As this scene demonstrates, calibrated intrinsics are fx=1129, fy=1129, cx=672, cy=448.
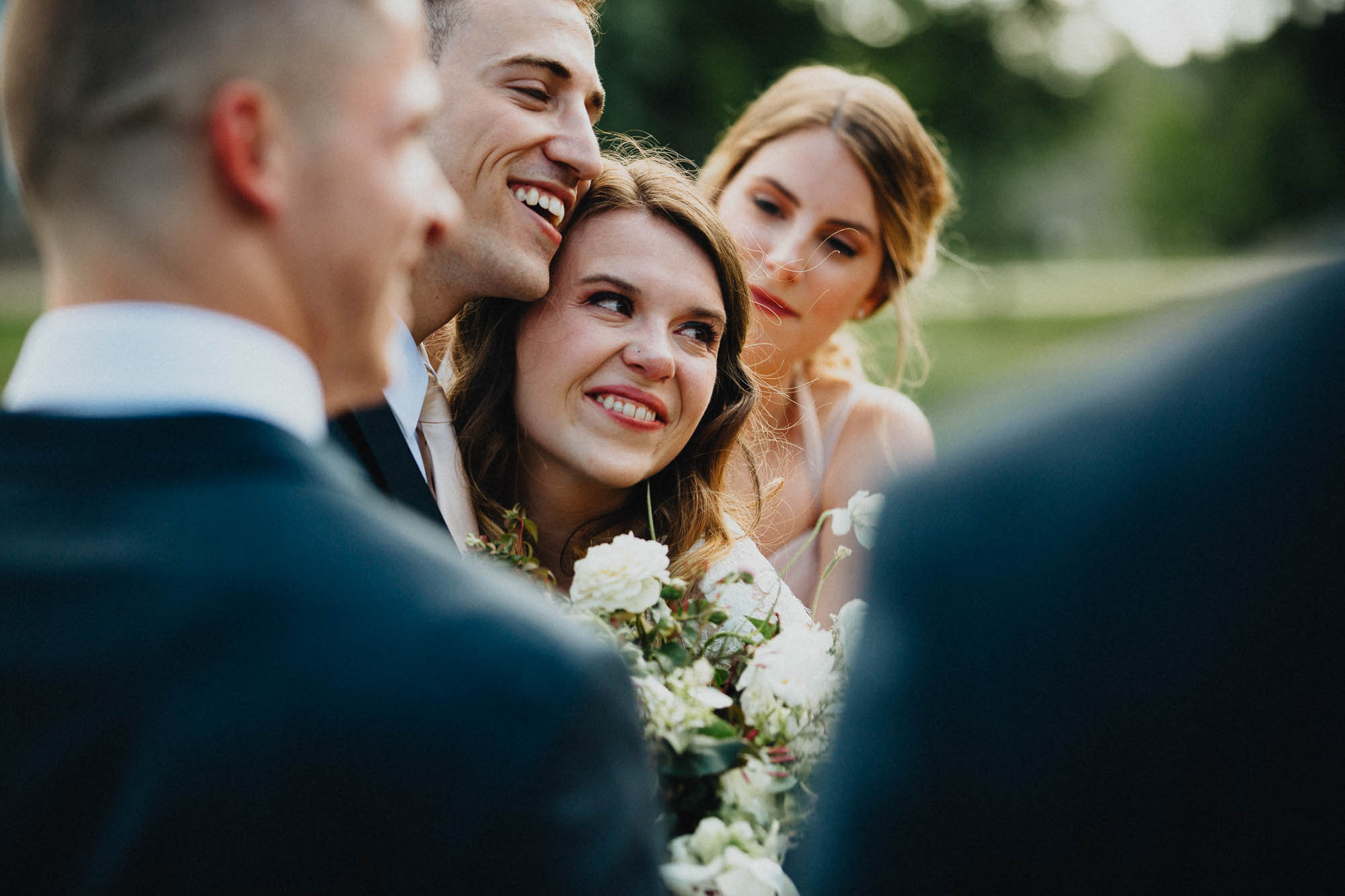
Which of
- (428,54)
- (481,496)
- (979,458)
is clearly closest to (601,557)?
(481,496)

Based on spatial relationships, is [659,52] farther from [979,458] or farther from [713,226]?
[979,458]

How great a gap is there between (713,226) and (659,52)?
21408 mm

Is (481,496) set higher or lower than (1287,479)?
lower

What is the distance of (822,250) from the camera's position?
4.93 meters

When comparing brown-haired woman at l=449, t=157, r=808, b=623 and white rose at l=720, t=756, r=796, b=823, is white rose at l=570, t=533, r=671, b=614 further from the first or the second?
brown-haired woman at l=449, t=157, r=808, b=623

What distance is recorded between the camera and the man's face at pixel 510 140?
324 cm

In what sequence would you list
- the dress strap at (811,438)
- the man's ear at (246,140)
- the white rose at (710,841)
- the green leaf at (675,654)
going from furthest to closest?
the dress strap at (811,438) < the green leaf at (675,654) < the white rose at (710,841) < the man's ear at (246,140)

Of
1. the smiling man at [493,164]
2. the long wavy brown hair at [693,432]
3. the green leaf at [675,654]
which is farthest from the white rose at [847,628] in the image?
A: the smiling man at [493,164]

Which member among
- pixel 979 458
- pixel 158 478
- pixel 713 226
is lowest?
pixel 158 478

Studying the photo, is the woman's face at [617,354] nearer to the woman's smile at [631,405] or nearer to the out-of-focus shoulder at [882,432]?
the woman's smile at [631,405]

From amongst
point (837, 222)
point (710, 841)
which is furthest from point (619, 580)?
point (837, 222)

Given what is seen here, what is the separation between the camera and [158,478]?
121 cm

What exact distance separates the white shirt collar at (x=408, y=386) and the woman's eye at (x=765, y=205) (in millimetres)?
2220

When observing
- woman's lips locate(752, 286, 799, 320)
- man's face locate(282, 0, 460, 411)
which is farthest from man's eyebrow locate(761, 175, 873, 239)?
man's face locate(282, 0, 460, 411)
